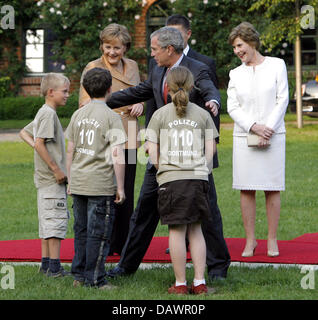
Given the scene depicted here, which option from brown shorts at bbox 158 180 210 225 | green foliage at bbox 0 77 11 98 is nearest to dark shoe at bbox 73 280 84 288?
brown shorts at bbox 158 180 210 225

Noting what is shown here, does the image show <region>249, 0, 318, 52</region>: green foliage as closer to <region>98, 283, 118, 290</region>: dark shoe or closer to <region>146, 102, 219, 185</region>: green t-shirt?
<region>146, 102, 219, 185</region>: green t-shirt

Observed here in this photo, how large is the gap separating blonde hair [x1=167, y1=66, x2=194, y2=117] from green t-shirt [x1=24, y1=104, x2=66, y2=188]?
117 centimetres

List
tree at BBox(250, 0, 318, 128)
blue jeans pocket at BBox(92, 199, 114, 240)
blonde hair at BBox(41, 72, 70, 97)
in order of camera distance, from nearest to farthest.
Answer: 1. blue jeans pocket at BBox(92, 199, 114, 240)
2. blonde hair at BBox(41, 72, 70, 97)
3. tree at BBox(250, 0, 318, 128)

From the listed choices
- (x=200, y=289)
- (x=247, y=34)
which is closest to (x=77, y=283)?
(x=200, y=289)

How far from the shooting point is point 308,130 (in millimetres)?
18375

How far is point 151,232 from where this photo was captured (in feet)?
20.1

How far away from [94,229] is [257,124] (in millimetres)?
1995

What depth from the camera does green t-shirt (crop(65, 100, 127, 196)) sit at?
5.51 m

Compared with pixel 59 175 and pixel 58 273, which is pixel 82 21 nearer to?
pixel 59 175

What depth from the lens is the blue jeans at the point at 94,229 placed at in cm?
555

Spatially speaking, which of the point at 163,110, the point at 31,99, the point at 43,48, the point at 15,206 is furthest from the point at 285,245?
the point at 43,48

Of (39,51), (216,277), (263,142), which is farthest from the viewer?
(39,51)

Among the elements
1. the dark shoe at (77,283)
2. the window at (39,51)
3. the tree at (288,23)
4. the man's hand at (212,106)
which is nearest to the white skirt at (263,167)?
the man's hand at (212,106)
